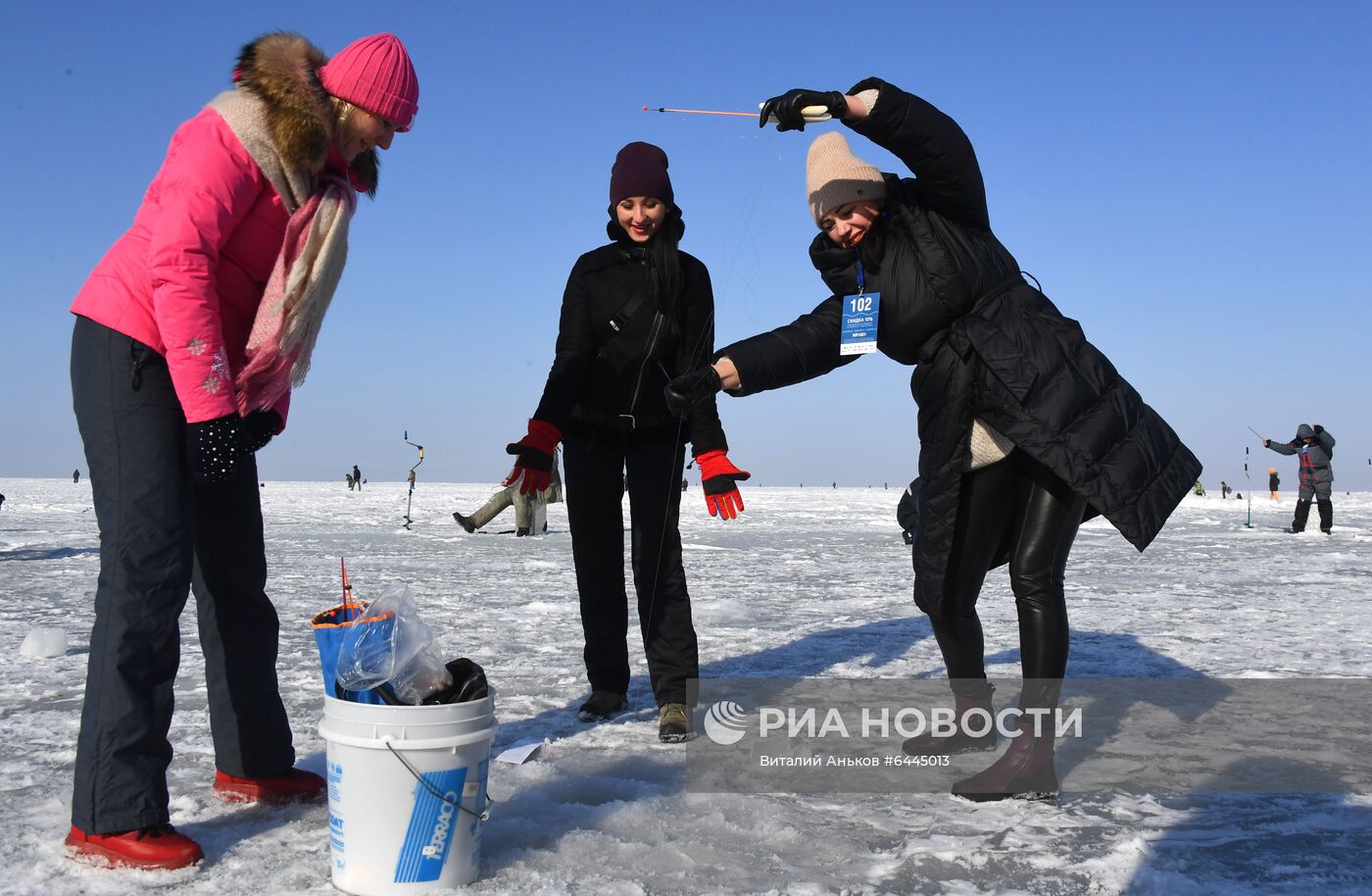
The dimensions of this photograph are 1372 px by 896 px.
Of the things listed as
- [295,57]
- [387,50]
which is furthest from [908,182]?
[295,57]

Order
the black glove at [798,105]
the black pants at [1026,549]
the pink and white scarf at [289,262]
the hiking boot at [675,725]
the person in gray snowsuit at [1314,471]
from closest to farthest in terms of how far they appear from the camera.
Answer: the pink and white scarf at [289,262] → the black glove at [798,105] → the black pants at [1026,549] → the hiking boot at [675,725] → the person in gray snowsuit at [1314,471]

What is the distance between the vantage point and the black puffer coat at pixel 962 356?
9.14 ft

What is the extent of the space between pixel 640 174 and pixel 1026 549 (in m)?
1.80

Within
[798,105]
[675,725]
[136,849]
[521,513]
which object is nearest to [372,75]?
[798,105]

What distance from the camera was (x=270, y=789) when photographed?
109 inches

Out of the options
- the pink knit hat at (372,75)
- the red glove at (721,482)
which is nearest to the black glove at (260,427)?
the pink knit hat at (372,75)

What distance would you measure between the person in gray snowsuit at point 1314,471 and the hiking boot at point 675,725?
15.8m

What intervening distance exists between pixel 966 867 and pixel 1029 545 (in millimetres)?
983

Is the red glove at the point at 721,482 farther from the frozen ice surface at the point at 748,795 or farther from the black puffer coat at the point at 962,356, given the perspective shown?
the frozen ice surface at the point at 748,795

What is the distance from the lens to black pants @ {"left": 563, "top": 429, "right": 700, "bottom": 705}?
3783 mm

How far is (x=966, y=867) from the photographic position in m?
2.31

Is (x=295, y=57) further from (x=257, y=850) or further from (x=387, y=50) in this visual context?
(x=257, y=850)

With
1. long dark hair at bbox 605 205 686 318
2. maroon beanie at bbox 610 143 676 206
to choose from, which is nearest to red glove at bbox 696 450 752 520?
long dark hair at bbox 605 205 686 318

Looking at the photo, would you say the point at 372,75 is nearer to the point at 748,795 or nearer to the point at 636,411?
the point at 636,411
